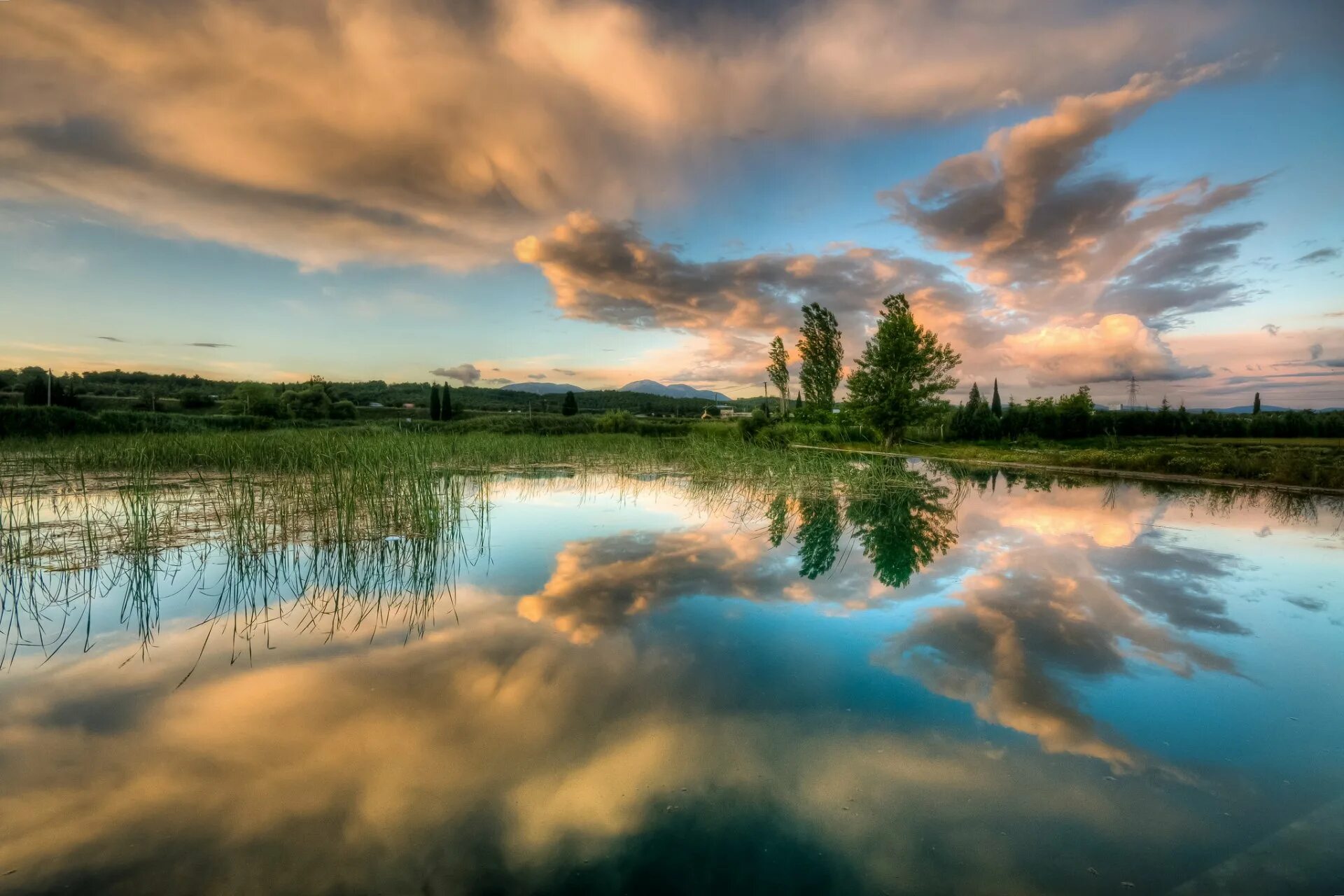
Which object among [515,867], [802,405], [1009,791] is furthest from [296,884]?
[802,405]

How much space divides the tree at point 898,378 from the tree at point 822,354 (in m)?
9.27

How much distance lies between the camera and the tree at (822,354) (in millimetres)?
36562

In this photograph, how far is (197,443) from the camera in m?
14.6

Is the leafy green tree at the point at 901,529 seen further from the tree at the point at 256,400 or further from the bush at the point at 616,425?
the tree at the point at 256,400

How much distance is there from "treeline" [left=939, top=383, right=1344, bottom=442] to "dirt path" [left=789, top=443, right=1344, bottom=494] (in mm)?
12369

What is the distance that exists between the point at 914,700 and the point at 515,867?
102 inches

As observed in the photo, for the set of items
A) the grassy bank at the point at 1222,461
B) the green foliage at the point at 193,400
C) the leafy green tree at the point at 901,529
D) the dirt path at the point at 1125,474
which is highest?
the green foliage at the point at 193,400

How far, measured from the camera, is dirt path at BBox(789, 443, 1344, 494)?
13.4 m

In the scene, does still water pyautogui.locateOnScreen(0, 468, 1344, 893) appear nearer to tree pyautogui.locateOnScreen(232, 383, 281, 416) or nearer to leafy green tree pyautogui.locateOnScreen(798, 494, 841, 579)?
leafy green tree pyautogui.locateOnScreen(798, 494, 841, 579)

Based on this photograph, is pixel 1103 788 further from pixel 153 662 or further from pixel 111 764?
pixel 153 662

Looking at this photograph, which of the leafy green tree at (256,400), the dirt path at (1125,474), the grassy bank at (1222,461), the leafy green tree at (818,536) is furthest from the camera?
the leafy green tree at (256,400)

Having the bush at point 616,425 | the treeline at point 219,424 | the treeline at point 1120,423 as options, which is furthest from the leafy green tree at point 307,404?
the treeline at point 1120,423

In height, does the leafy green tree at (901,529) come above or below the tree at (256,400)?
below

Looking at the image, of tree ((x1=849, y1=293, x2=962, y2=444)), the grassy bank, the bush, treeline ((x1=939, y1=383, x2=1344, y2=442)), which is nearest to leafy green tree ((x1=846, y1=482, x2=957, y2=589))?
the grassy bank
